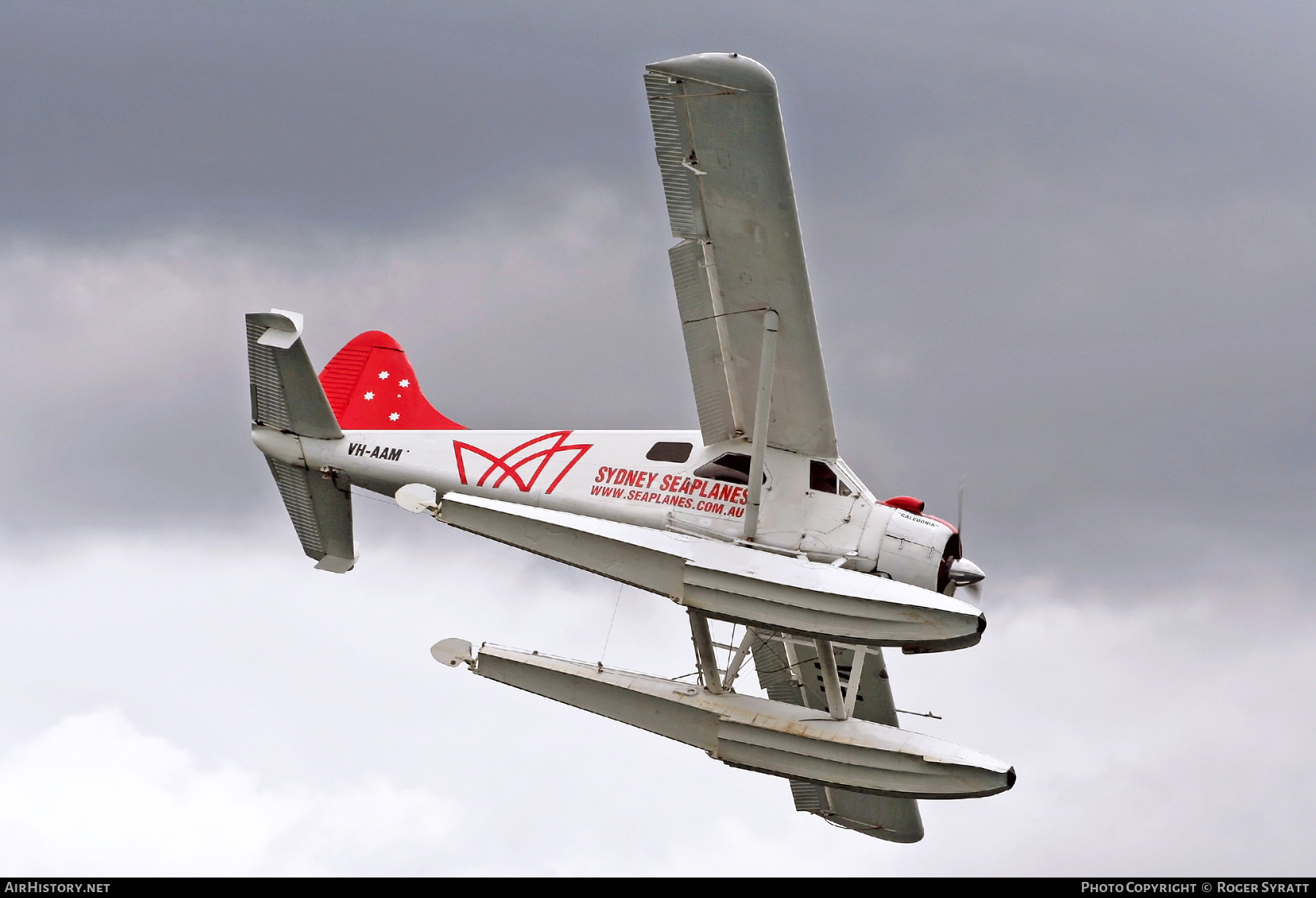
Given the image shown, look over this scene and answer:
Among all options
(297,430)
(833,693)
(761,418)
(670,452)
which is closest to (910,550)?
(833,693)

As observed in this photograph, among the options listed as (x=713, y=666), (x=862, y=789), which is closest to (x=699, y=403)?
(x=713, y=666)

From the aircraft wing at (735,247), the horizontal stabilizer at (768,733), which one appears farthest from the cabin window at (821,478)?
the horizontal stabilizer at (768,733)

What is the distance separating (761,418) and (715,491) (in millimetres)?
1831

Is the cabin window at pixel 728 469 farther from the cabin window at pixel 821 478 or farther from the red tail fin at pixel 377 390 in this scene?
the red tail fin at pixel 377 390

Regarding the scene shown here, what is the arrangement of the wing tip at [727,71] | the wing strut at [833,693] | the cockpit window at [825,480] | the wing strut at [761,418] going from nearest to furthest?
the wing tip at [727,71], the wing strut at [761,418], the cockpit window at [825,480], the wing strut at [833,693]

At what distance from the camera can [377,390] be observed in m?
26.2

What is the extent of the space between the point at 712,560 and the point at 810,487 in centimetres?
236

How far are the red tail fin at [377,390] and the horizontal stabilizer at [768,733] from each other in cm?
427

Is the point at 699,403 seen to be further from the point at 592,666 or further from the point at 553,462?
the point at 592,666

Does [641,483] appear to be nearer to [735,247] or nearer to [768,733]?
[768,733]

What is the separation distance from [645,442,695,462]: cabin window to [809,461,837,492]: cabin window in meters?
1.94

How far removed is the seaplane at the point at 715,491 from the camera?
20.5 m

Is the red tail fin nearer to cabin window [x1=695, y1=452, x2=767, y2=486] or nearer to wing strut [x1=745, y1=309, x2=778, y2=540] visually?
cabin window [x1=695, y1=452, x2=767, y2=486]

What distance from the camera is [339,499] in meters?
25.7
